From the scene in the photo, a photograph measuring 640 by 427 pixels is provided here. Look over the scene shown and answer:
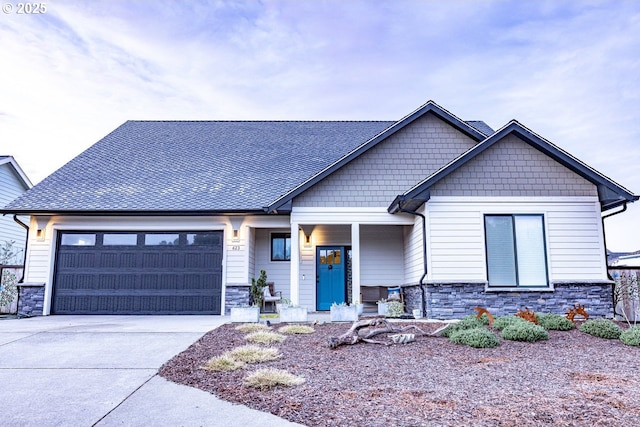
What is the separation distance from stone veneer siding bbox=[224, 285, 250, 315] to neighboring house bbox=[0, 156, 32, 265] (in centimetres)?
980

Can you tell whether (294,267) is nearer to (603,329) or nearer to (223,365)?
(223,365)

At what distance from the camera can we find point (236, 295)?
1131 centimetres

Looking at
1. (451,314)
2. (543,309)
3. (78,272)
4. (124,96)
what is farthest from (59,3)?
(543,309)

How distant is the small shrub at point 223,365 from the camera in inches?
191

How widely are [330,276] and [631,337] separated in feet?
24.9

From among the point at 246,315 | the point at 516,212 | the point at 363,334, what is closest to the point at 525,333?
the point at 363,334

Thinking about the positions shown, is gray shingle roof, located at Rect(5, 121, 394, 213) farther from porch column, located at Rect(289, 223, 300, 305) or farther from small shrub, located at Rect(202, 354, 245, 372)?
small shrub, located at Rect(202, 354, 245, 372)

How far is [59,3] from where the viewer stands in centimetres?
1044

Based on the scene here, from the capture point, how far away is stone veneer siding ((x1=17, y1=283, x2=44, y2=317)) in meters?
11.2

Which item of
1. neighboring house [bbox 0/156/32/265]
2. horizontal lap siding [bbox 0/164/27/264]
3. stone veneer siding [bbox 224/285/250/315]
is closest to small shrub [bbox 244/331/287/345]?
stone veneer siding [bbox 224/285/250/315]

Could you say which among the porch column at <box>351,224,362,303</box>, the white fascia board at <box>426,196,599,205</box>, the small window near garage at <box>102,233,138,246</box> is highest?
the white fascia board at <box>426,196,599,205</box>

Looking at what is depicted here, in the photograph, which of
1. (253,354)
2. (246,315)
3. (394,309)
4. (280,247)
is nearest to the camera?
(253,354)

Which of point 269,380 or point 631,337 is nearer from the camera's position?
point 269,380

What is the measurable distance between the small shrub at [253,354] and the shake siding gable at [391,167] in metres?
5.64
